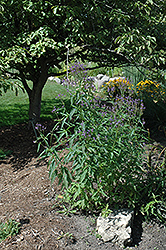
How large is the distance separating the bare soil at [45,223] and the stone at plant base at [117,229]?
2.5 inches

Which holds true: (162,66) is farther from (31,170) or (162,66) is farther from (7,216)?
(7,216)

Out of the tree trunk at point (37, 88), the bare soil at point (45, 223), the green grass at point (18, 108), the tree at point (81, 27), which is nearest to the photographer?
the bare soil at point (45, 223)

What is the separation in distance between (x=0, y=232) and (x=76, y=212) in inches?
30.0

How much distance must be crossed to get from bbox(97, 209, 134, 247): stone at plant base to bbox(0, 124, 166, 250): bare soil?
0.06 metres

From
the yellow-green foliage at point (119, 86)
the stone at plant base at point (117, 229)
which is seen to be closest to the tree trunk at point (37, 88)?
the yellow-green foliage at point (119, 86)

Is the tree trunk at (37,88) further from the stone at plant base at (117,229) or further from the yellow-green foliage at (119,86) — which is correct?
the stone at plant base at (117,229)

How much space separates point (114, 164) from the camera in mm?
2510

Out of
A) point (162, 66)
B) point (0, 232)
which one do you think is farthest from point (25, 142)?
point (162, 66)

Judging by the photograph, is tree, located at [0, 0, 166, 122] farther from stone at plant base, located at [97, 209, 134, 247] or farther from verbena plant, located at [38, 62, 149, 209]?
stone at plant base, located at [97, 209, 134, 247]

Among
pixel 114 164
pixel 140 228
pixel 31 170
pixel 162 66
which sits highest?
pixel 162 66

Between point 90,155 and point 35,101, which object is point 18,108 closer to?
point 35,101

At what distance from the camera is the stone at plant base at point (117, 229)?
7.79ft

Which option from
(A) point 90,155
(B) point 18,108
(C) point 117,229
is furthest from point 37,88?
(C) point 117,229

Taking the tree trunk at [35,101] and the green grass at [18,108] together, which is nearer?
the tree trunk at [35,101]
